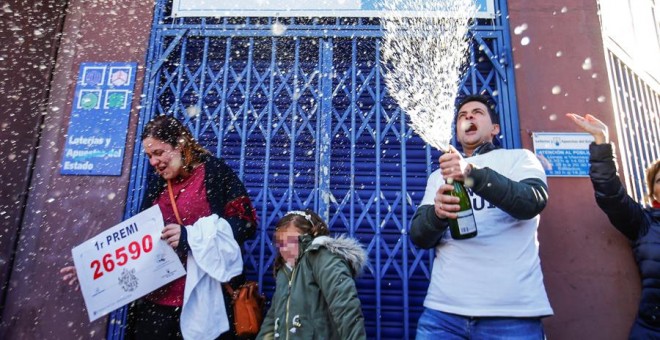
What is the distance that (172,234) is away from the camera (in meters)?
3.15

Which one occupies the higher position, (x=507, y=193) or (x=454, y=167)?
(x=454, y=167)

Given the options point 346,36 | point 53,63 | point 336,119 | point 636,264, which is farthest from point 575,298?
point 53,63

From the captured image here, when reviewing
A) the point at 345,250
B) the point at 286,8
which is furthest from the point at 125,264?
the point at 286,8

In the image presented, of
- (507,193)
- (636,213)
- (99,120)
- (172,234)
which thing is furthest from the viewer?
(99,120)

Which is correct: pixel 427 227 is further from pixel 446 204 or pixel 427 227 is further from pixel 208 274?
pixel 208 274

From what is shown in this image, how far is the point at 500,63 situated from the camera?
15.3ft

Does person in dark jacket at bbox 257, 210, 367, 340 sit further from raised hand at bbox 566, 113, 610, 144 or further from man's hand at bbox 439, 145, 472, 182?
raised hand at bbox 566, 113, 610, 144

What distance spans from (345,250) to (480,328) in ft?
3.09

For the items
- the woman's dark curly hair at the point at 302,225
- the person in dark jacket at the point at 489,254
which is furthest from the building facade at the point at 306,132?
the person in dark jacket at the point at 489,254

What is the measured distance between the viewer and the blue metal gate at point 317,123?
167 inches

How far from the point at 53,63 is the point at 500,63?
14.9ft

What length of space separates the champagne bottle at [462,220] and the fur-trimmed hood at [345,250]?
2.07 ft

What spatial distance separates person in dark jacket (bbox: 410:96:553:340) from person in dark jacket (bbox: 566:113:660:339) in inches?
22.6

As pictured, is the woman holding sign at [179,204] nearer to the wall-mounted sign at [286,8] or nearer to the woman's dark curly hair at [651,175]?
the wall-mounted sign at [286,8]
